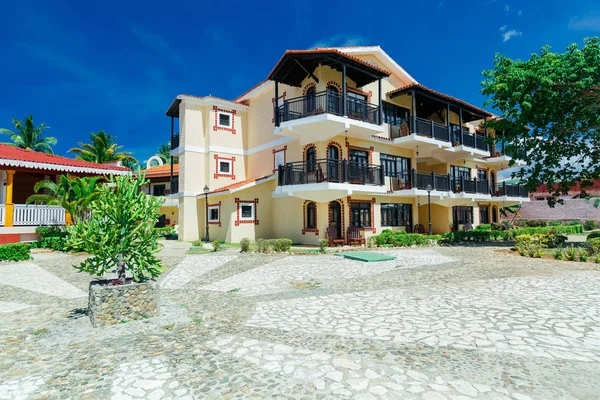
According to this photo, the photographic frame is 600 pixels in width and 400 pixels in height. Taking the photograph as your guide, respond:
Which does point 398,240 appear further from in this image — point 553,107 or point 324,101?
point 553,107

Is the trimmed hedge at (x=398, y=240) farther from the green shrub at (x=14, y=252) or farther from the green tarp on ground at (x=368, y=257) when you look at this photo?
the green shrub at (x=14, y=252)

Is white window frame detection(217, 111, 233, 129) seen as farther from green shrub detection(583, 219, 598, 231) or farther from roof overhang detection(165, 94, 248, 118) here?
green shrub detection(583, 219, 598, 231)

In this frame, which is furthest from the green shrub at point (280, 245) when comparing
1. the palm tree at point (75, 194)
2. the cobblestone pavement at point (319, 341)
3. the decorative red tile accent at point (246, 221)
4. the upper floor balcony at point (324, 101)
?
the palm tree at point (75, 194)

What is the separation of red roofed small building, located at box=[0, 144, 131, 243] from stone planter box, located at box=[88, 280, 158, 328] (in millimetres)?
11406

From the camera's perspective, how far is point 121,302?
6293 mm

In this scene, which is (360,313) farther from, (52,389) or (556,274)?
(556,274)

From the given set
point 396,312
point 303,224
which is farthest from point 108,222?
point 303,224

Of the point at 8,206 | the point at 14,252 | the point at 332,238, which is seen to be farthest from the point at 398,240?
the point at 8,206

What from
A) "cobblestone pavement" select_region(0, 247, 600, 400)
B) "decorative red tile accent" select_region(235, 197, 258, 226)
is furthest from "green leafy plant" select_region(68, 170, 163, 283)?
"decorative red tile accent" select_region(235, 197, 258, 226)

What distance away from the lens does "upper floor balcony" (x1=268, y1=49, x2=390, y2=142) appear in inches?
689

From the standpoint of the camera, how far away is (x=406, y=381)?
3.86 meters

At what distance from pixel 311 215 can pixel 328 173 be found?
393 centimetres

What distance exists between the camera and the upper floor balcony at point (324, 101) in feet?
57.4

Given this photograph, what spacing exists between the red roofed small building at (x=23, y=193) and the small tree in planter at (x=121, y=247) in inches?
416
